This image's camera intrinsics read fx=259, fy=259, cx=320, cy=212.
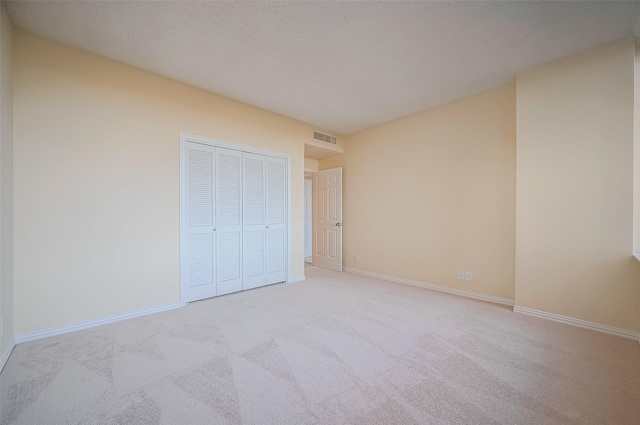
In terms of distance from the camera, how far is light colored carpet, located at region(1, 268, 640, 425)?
149 centimetres

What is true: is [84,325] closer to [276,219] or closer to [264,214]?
[264,214]

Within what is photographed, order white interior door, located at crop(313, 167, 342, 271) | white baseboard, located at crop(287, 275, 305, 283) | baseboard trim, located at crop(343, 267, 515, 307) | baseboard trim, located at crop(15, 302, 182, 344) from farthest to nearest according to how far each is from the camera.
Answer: white interior door, located at crop(313, 167, 342, 271) < white baseboard, located at crop(287, 275, 305, 283) < baseboard trim, located at crop(343, 267, 515, 307) < baseboard trim, located at crop(15, 302, 182, 344)

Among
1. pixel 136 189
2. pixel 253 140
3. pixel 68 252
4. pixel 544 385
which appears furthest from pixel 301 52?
pixel 544 385

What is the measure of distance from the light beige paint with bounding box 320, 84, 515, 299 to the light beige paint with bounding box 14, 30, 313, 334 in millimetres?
3066

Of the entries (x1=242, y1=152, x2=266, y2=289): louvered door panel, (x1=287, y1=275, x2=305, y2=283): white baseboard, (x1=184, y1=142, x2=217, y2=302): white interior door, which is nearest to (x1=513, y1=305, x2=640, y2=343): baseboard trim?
(x1=287, y1=275, x2=305, y2=283): white baseboard

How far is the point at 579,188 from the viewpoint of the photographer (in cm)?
267

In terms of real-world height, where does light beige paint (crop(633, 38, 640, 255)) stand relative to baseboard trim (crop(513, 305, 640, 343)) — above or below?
above

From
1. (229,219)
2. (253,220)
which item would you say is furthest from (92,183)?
(253,220)

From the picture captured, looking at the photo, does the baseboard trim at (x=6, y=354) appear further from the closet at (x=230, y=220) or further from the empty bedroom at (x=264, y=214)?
the closet at (x=230, y=220)

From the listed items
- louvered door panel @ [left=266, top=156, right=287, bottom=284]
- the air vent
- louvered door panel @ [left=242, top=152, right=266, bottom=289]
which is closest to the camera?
louvered door panel @ [left=242, top=152, right=266, bottom=289]

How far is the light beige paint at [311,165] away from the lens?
19.2 feet

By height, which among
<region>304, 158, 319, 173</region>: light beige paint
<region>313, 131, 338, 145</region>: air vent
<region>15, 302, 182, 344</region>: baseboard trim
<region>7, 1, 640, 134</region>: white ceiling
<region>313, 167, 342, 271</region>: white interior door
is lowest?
<region>15, 302, 182, 344</region>: baseboard trim

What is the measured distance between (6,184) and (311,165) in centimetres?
456

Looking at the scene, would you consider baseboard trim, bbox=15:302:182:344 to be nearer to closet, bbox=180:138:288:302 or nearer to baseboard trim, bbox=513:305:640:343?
closet, bbox=180:138:288:302
